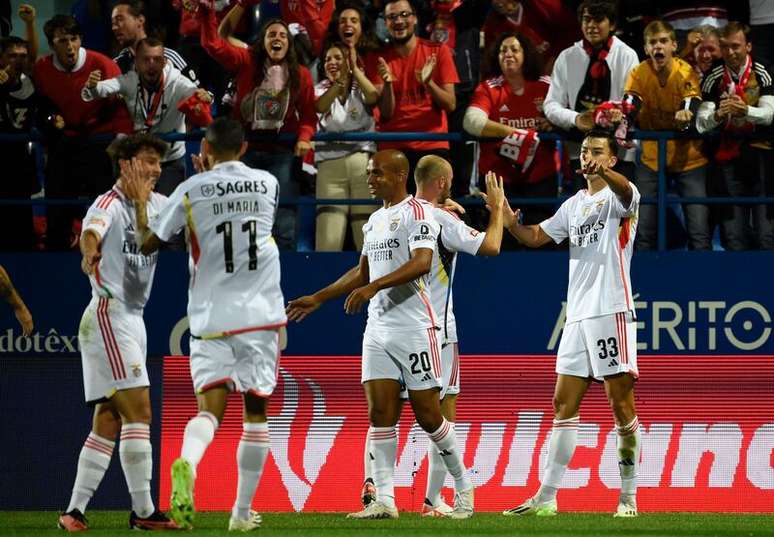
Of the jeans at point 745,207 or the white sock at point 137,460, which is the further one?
the jeans at point 745,207

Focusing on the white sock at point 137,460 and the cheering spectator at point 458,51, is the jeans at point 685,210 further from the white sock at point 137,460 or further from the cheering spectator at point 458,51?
the white sock at point 137,460

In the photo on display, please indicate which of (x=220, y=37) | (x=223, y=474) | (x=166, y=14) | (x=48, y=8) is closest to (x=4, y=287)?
(x=223, y=474)

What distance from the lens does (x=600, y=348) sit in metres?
9.28

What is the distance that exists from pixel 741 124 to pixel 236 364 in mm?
5036

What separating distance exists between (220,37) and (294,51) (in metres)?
0.65

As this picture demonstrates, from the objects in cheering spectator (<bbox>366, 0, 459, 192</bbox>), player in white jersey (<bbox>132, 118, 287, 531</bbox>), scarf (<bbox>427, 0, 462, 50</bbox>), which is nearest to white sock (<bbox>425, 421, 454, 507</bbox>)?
player in white jersey (<bbox>132, 118, 287, 531</bbox>)


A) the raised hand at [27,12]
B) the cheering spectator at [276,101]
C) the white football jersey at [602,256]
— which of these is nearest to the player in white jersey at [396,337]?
the white football jersey at [602,256]

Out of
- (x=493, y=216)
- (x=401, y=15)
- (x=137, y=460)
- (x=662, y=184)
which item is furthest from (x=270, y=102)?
(x=137, y=460)

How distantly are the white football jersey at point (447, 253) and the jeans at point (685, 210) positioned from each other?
242cm

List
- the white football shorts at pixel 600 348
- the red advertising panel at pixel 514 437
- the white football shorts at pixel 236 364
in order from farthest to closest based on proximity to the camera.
→ the red advertising panel at pixel 514 437
the white football shorts at pixel 600 348
the white football shorts at pixel 236 364

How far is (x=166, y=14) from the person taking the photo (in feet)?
43.1

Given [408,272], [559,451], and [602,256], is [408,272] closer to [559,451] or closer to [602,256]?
[602,256]

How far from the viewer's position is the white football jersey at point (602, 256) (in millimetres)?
9375

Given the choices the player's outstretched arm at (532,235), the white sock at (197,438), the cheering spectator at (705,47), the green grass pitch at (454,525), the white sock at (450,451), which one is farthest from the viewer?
the cheering spectator at (705,47)
